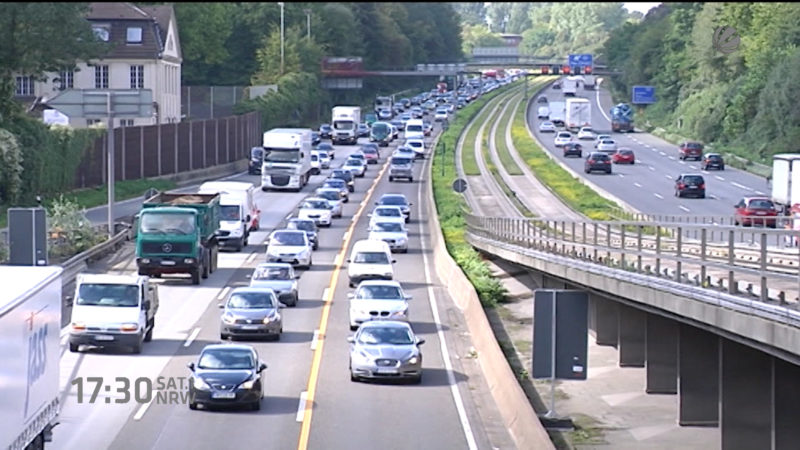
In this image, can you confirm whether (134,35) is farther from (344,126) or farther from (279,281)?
(279,281)

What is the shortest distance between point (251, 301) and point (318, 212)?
30307 mm

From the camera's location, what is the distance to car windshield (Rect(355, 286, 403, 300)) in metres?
38.8

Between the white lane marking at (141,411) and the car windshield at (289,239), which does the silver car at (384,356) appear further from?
the car windshield at (289,239)

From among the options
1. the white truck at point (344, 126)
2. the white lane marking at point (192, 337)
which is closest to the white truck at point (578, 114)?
the white truck at point (344, 126)

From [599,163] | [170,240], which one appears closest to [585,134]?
[599,163]

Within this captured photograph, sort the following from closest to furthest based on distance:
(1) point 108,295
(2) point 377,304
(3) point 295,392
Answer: (3) point 295,392
(1) point 108,295
(2) point 377,304

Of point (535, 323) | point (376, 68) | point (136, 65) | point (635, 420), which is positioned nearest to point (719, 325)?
point (535, 323)

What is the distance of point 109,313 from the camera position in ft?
110

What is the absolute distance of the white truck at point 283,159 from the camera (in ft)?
266

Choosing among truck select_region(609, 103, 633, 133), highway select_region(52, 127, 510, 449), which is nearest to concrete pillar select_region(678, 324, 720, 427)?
highway select_region(52, 127, 510, 449)

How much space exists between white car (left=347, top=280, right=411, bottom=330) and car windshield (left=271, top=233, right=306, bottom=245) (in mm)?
12418

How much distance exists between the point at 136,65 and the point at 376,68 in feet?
289

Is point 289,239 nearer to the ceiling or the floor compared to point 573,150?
nearer to the floor

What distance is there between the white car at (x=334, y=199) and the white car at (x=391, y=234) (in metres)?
10.5
